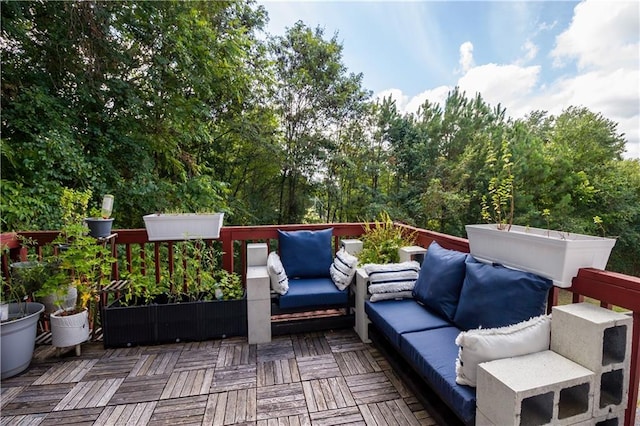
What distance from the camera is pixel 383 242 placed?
2998mm

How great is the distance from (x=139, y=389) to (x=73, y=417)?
340 millimetres

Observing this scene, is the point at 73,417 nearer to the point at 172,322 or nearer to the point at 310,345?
the point at 172,322

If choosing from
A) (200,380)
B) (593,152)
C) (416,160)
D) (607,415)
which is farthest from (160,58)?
(593,152)

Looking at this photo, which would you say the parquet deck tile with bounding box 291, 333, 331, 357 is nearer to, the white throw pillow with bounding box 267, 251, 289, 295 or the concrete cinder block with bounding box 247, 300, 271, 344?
the concrete cinder block with bounding box 247, 300, 271, 344

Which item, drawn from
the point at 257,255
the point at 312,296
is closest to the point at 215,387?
the point at 312,296

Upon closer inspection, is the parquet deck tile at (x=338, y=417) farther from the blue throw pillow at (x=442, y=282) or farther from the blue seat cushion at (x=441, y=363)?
the blue throw pillow at (x=442, y=282)

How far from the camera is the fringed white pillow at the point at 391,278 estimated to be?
7.81 feet

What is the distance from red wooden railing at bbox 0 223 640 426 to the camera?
4.35 feet

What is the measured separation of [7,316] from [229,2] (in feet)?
16.5

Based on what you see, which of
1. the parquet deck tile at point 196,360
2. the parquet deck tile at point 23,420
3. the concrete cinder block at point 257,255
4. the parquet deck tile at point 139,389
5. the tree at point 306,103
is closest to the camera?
the parquet deck tile at point 23,420

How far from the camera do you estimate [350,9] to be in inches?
142

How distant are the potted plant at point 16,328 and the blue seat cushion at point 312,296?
182cm

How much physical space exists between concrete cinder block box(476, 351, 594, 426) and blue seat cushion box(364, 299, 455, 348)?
680 mm

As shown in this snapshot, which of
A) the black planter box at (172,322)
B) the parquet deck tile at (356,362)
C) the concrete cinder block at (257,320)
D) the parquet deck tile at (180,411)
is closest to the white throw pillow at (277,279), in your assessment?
the concrete cinder block at (257,320)
